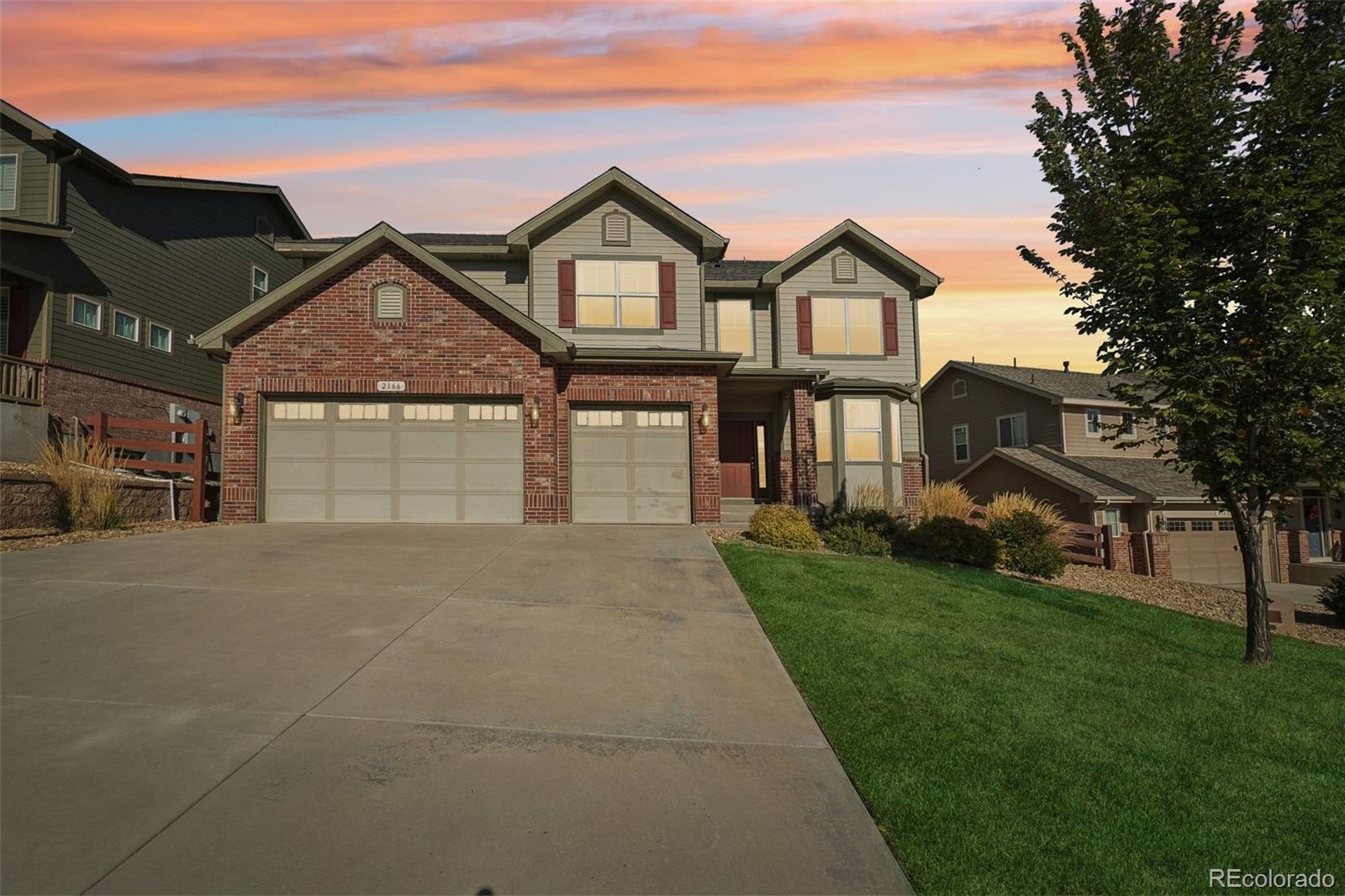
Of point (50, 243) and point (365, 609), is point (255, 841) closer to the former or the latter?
point (365, 609)

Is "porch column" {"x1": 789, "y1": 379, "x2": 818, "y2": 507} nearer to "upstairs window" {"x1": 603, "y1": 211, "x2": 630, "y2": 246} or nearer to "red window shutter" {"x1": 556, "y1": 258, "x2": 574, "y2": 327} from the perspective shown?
"upstairs window" {"x1": 603, "y1": 211, "x2": 630, "y2": 246}

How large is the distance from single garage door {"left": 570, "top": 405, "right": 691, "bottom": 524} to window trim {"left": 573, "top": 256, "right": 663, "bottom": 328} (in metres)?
2.71

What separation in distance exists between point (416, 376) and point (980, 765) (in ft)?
43.1

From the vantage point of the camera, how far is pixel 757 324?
68.9ft

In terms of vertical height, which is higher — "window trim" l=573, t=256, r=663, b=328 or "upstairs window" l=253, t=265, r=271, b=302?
"upstairs window" l=253, t=265, r=271, b=302

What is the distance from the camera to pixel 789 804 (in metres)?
4.52

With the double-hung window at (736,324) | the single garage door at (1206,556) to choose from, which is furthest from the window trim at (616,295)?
the single garage door at (1206,556)

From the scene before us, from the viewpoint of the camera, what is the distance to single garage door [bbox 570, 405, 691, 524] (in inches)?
645

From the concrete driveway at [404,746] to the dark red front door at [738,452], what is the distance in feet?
39.1

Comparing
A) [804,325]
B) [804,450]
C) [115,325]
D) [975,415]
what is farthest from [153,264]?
[975,415]

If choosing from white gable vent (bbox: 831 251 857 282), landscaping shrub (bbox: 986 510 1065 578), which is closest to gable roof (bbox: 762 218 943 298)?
white gable vent (bbox: 831 251 857 282)

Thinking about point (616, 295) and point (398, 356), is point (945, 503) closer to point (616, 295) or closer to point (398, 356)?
point (616, 295)

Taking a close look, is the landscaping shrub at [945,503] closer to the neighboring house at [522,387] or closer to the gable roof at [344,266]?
the neighboring house at [522,387]

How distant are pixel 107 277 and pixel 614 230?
13620 mm
